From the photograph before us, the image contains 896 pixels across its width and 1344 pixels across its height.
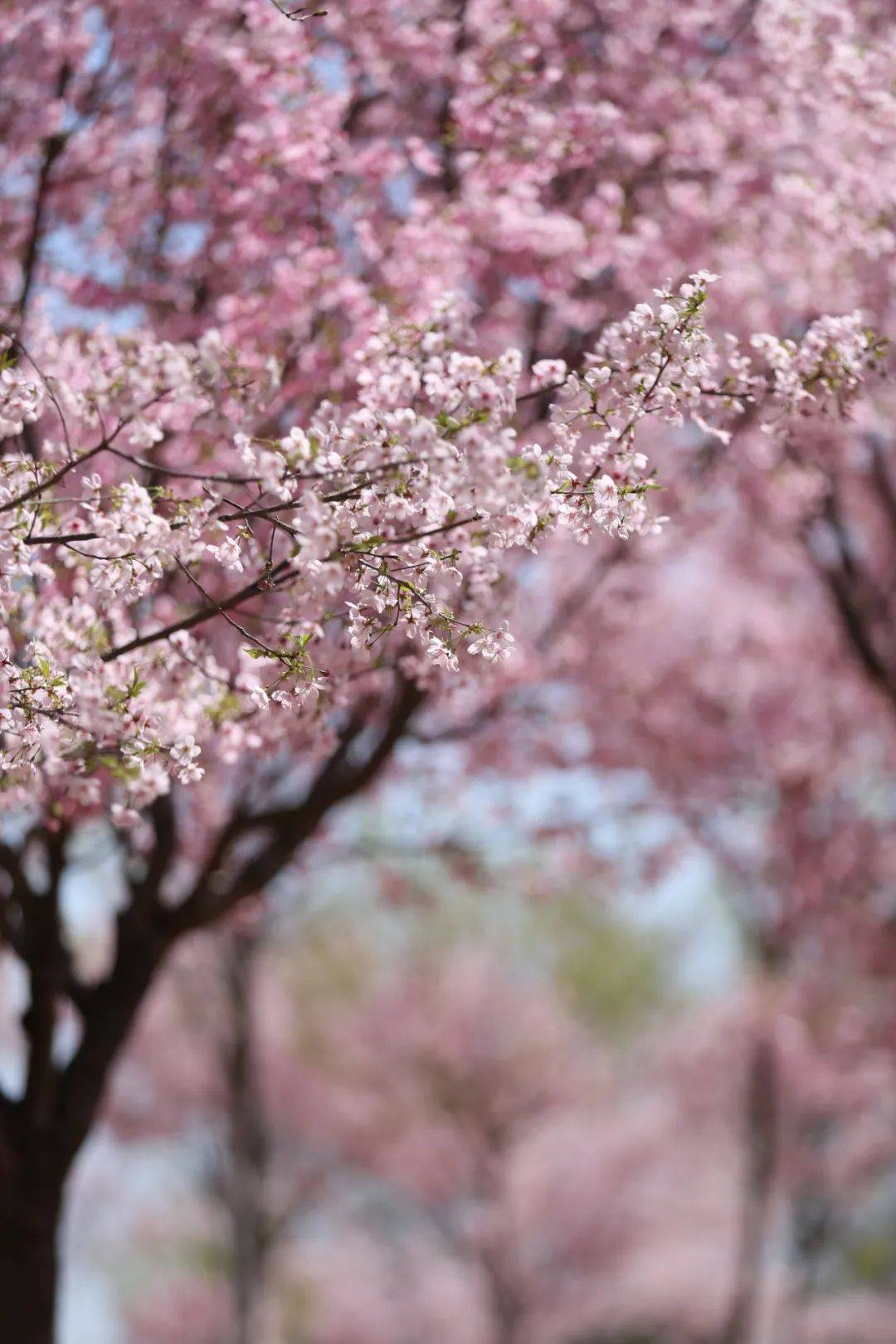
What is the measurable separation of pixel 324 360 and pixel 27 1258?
14.2ft

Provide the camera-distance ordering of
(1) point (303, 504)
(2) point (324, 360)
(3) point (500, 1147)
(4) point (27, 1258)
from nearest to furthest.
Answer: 1. (1) point (303, 504)
2. (2) point (324, 360)
3. (4) point (27, 1258)
4. (3) point (500, 1147)

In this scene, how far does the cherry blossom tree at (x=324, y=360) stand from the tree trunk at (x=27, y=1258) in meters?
0.01

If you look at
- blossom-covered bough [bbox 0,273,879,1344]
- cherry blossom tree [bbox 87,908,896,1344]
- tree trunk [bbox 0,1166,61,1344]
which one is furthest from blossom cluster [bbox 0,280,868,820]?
cherry blossom tree [bbox 87,908,896,1344]

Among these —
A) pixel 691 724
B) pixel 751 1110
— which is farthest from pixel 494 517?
pixel 751 1110

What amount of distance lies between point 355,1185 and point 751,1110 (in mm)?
11984

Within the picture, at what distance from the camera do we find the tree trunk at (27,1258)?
19.5 feet

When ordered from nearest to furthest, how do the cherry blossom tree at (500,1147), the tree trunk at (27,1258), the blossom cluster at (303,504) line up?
the blossom cluster at (303,504)
the tree trunk at (27,1258)
the cherry blossom tree at (500,1147)

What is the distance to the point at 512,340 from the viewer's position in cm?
762

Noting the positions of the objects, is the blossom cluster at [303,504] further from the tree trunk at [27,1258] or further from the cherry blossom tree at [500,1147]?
the cherry blossom tree at [500,1147]

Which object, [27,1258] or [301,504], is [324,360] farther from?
[27,1258]

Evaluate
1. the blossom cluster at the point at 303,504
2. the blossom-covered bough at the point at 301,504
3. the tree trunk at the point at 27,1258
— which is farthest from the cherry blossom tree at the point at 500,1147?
the blossom cluster at the point at 303,504

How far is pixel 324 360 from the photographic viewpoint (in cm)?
571

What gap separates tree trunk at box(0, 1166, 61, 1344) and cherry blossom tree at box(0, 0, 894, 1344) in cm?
1

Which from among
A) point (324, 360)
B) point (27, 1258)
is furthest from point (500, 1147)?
point (324, 360)
